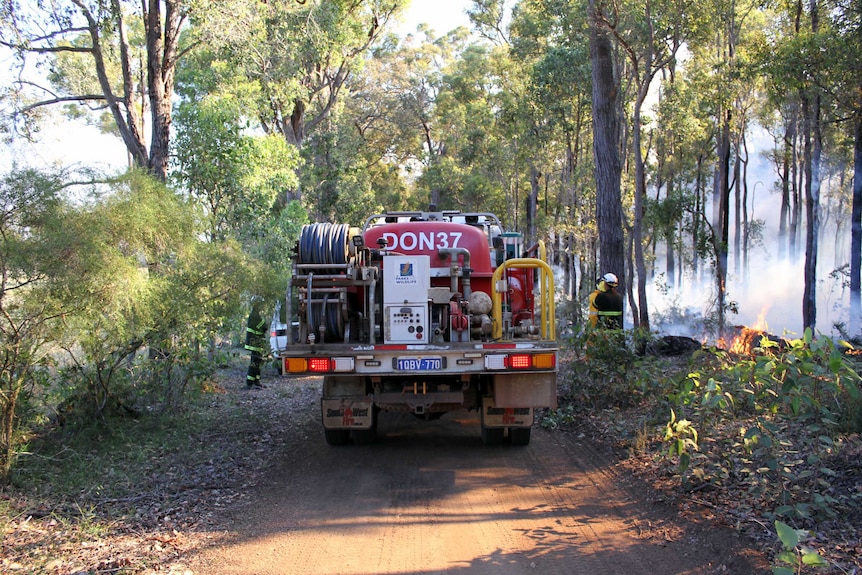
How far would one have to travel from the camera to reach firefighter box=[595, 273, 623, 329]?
10766mm

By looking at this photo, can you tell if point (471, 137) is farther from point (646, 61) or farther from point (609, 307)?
point (609, 307)

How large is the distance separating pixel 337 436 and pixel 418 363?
1.80 meters

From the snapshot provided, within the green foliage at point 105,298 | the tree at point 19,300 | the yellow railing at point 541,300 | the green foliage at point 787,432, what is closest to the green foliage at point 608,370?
the yellow railing at point 541,300

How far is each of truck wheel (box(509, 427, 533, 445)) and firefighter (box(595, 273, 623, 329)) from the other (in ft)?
9.35

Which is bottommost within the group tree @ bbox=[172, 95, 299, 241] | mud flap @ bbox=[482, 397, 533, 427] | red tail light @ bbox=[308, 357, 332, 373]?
mud flap @ bbox=[482, 397, 533, 427]

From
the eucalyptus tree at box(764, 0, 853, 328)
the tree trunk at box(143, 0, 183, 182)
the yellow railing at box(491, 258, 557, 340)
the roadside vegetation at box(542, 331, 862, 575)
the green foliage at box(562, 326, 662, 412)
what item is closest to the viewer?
the roadside vegetation at box(542, 331, 862, 575)

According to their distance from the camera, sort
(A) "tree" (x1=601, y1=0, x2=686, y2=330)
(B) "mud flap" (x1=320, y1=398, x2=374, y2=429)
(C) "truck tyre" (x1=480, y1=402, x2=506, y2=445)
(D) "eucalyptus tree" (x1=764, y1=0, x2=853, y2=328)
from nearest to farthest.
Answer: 1. (B) "mud flap" (x1=320, y1=398, x2=374, y2=429)
2. (C) "truck tyre" (x1=480, y1=402, x2=506, y2=445)
3. (D) "eucalyptus tree" (x1=764, y1=0, x2=853, y2=328)
4. (A) "tree" (x1=601, y1=0, x2=686, y2=330)

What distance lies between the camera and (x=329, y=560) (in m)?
5.15

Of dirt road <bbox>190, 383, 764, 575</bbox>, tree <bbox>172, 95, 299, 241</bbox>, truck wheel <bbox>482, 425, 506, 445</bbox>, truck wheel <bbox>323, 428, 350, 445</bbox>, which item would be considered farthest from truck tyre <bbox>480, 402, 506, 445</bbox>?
tree <bbox>172, 95, 299, 241</bbox>

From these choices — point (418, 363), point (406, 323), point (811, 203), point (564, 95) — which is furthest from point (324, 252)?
point (564, 95)

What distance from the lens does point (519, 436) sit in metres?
8.43

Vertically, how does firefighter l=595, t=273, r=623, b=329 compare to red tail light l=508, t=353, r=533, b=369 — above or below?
above

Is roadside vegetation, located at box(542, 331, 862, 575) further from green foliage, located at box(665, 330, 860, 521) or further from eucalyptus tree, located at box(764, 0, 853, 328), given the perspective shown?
eucalyptus tree, located at box(764, 0, 853, 328)

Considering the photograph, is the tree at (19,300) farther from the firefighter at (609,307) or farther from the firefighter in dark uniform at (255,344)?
the firefighter at (609,307)
